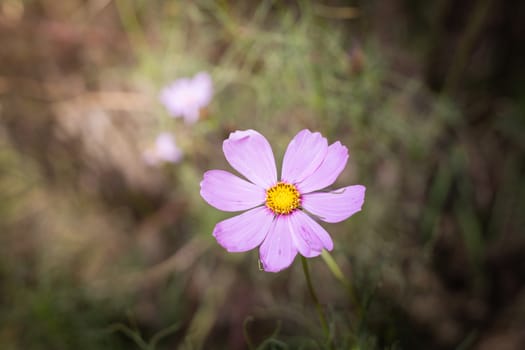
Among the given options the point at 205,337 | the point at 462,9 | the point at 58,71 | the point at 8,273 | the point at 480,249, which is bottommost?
the point at 205,337

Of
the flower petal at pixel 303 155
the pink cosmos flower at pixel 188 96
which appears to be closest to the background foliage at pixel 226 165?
the pink cosmos flower at pixel 188 96

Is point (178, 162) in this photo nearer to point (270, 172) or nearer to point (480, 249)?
point (270, 172)

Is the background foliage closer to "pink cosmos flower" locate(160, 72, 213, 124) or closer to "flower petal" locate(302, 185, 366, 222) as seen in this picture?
"pink cosmos flower" locate(160, 72, 213, 124)

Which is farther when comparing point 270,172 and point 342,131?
point 342,131

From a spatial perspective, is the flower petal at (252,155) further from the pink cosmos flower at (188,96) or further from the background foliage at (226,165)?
the pink cosmos flower at (188,96)

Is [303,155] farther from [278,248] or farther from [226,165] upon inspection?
[226,165]

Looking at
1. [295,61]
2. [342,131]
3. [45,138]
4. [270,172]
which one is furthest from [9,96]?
[270,172]
